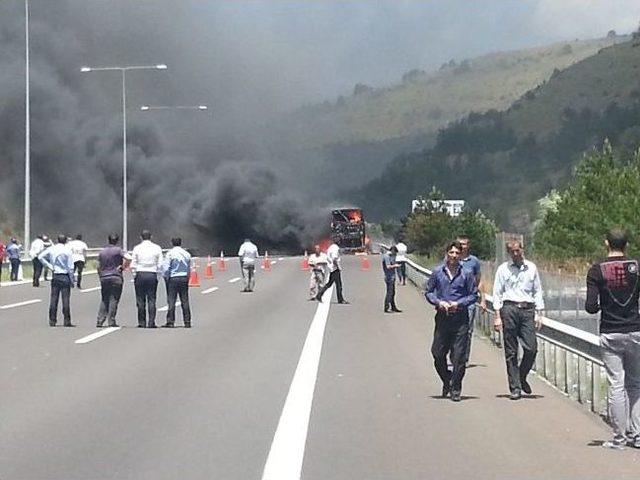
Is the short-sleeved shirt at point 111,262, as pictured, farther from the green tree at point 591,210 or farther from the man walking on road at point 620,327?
the green tree at point 591,210

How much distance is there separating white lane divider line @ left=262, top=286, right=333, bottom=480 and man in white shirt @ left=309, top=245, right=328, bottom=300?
1244 cm

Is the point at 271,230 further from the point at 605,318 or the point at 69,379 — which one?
the point at 605,318

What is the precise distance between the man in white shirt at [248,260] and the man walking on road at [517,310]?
2082cm

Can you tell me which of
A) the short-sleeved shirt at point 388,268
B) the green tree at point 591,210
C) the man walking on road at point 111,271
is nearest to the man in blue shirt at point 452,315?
the man walking on road at point 111,271

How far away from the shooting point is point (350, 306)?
28.8 metres

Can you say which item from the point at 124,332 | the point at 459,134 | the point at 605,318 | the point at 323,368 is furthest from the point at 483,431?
the point at 459,134

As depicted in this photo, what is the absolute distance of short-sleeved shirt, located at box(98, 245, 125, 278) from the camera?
20906 millimetres

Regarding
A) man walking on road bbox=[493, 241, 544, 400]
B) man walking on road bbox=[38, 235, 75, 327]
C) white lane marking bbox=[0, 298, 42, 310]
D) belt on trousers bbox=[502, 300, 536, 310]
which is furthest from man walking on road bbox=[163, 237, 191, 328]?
belt on trousers bbox=[502, 300, 536, 310]

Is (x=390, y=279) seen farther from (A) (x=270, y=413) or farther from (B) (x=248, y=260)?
(A) (x=270, y=413)

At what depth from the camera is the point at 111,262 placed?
2092 cm

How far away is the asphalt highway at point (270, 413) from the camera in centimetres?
855

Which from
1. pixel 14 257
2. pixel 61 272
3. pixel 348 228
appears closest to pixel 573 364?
pixel 61 272

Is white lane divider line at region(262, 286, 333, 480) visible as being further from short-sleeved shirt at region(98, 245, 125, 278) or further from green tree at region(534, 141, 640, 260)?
green tree at region(534, 141, 640, 260)

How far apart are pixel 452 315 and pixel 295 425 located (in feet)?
8.09
